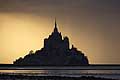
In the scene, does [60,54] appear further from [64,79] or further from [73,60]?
[64,79]

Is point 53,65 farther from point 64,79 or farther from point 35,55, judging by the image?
point 64,79

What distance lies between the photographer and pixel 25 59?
168 metres

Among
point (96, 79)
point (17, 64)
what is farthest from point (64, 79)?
point (17, 64)

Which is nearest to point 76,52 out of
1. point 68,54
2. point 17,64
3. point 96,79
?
point 68,54

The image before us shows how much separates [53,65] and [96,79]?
269ft

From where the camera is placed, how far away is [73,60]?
16975 cm

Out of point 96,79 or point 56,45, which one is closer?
point 96,79

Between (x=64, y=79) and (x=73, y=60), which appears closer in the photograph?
(x=64, y=79)

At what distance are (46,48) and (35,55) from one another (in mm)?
5280

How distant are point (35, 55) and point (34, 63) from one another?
23.5 ft

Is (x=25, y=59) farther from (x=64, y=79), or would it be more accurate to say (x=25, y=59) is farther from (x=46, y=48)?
(x=64, y=79)

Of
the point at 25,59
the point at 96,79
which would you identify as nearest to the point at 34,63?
the point at 25,59

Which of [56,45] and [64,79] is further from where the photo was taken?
[56,45]

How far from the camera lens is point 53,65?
16725 centimetres
